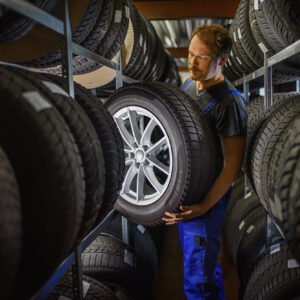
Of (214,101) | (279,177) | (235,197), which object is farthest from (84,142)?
(235,197)

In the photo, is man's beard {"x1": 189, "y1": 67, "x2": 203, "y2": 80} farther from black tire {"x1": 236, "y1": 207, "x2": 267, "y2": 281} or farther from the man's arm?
black tire {"x1": 236, "y1": 207, "x2": 267, "y2": 281}

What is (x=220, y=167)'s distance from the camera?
2035mm

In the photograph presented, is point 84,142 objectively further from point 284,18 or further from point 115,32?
point 284,18

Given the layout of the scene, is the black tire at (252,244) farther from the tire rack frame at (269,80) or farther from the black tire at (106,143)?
the black tire at (106,143)

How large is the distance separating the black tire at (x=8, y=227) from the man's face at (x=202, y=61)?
1.57m

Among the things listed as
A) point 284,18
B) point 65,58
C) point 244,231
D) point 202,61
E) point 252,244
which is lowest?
point 252,244

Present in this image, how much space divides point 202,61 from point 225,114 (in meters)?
0.46

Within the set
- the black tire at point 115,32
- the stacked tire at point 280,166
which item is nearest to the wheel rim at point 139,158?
the black tire at point 115,32

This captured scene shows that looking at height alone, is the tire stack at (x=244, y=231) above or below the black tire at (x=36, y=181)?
above

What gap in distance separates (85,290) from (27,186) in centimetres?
102

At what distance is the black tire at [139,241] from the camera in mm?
2436

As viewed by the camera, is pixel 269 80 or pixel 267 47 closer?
pixel 267 47

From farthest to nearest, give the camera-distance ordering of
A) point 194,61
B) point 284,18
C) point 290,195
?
point 194,61 → point 284,18 → point 290,195

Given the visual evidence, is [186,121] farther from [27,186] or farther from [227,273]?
[227,273]
